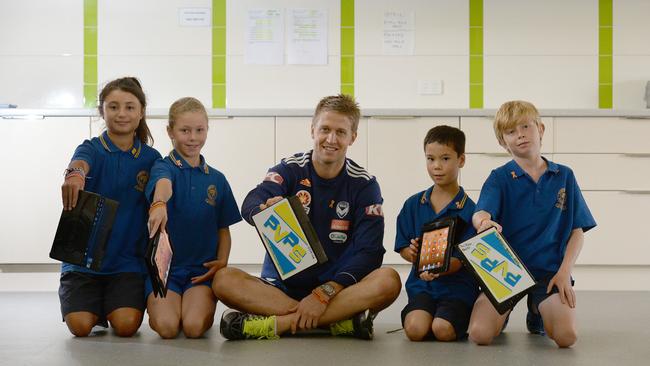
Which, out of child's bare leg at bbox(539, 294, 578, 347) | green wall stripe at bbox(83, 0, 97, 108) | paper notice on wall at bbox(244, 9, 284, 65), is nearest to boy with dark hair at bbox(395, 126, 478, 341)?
child's bare leg at bbox(539, 294, 578, 347)

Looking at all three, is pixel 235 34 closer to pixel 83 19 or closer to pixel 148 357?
pixel 83 19

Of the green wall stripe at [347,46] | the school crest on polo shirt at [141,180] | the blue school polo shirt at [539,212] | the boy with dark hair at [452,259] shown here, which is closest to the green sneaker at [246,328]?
the boy with dark hair at [452,259]

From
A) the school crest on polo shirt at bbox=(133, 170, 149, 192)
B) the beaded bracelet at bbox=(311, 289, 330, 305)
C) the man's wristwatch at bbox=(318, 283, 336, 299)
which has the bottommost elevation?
the beaded bracelet at bbox=(311, 289, 330, 305)

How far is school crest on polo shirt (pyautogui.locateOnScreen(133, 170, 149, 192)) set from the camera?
7.98ft

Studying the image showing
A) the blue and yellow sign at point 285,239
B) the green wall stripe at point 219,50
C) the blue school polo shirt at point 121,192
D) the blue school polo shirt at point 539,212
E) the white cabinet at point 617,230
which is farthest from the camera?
the green wall stripe at point 219,50

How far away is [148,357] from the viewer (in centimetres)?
189

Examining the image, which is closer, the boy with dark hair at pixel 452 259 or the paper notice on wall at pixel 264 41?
the boy with dark hair at pixel 452 259

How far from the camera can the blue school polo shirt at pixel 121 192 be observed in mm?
2389

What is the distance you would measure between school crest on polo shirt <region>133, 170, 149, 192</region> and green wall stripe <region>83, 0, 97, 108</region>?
7.29 feet

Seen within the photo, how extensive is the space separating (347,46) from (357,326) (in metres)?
2.63

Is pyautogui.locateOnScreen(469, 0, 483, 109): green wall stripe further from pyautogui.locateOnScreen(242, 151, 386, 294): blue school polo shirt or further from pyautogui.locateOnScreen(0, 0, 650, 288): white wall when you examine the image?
pyautogui.locateOnScreen(242, 151, 386, 294): blue school polo shirt

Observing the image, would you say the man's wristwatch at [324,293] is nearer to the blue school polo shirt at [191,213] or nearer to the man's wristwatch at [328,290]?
the man's wristwatch at [328,290]

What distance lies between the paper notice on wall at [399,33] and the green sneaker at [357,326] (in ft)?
8.49

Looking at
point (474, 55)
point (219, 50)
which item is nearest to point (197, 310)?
point (219, 50)
